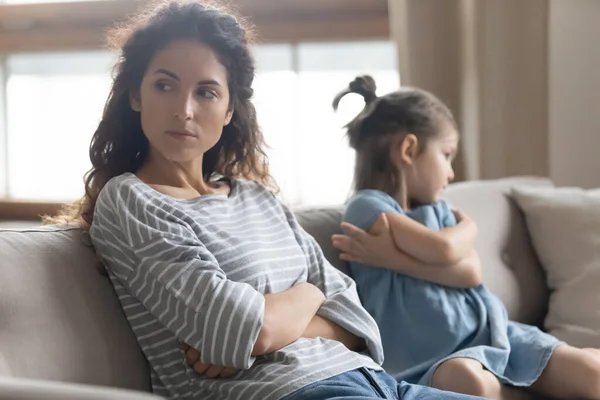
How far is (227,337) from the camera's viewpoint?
4.22 ft

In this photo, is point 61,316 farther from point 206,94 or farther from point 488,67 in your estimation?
point 488,67

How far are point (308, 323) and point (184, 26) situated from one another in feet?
1.78

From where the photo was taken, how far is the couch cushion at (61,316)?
1.32m

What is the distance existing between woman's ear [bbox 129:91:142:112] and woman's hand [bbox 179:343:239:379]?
1.42 feet

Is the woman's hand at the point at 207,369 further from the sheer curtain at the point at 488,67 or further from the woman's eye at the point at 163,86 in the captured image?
the sheer curtain at the point at 488,67

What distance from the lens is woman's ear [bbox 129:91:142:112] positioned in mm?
1525

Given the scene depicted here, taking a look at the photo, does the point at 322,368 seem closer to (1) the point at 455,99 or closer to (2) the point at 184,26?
(2) the point at 184,26

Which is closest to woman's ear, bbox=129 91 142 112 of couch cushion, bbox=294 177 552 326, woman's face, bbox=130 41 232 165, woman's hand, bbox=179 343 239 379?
woman's face, bbox=130 41 232 165

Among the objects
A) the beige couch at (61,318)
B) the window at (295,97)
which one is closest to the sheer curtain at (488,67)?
the window at (295,97)

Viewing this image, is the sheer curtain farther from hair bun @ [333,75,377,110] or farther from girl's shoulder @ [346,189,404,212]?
girl's shoulder @ [346,189,404,212]

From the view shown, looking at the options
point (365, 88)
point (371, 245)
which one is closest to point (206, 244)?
point (371, 245)

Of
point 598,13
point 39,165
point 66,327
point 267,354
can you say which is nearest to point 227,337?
point 267,354

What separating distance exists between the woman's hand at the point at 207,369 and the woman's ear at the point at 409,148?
71 cm

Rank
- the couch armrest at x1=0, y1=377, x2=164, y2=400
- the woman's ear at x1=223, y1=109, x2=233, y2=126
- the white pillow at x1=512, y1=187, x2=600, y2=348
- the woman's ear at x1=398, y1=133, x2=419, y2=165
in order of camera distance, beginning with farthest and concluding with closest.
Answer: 1. the white pillow at x1=512, y1=187, x2=600, y2=348
2. the woman's ear at x1=398, y1=133, x2=419, y2=165
3. the woman's ear at x1=223, y1=109, x2=233, y2=126
4. the couch armrest at x1=0, y1=377, x2=164, y2=400
